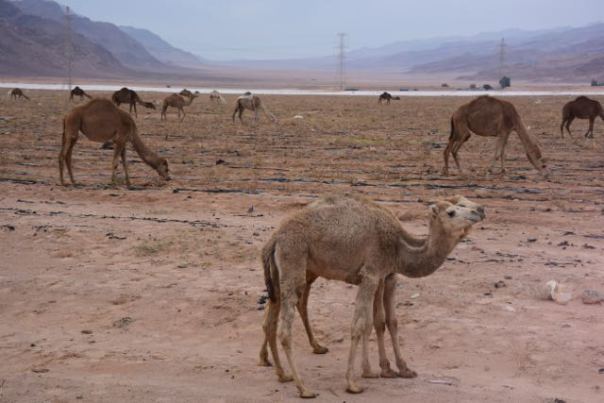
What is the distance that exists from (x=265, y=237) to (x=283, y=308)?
16.2 feet

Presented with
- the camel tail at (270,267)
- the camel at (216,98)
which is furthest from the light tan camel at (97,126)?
the camel at (216,98)

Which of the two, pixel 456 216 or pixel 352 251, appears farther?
pixel 352 251

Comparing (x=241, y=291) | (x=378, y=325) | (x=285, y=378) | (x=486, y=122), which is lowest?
(x=285, y=378)

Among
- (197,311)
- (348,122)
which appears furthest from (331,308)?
(348,122)

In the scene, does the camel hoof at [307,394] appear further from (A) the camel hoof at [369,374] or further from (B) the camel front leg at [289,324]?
(A) the camel hoof at [369,374]

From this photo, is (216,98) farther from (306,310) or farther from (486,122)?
(306,310)

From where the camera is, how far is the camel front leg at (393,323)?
6.66m

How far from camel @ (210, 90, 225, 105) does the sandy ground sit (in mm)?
35712

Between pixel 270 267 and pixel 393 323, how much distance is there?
1276mm

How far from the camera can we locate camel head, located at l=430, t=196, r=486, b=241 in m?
6.13

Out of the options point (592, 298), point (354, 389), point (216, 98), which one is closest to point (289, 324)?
point (354, 389)

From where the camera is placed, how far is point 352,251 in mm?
6359

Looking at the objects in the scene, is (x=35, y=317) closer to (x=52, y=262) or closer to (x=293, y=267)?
(x=52, y=262)

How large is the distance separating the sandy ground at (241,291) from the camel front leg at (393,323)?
146 millimetres
